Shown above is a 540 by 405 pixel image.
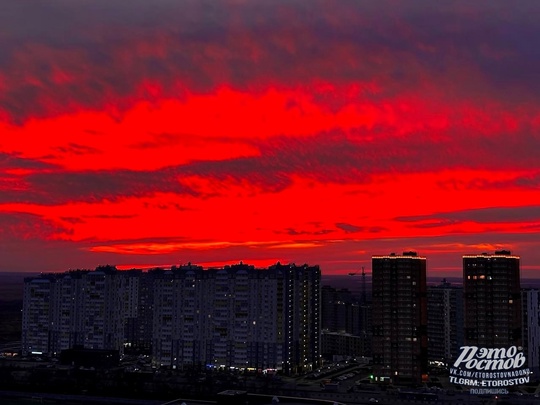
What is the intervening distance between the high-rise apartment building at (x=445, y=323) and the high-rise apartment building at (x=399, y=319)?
59.9 feet

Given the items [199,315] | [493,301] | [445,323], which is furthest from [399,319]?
[199,315]

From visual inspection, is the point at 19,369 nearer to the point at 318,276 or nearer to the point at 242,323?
the point at 242,323

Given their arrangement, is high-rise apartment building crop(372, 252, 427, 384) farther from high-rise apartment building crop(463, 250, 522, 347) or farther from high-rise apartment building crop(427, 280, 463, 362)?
high-rise apartment building crop(427, 280, 463, 362)

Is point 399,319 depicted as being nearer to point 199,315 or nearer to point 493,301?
point 493,301

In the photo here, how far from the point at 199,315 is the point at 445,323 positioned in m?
35.5

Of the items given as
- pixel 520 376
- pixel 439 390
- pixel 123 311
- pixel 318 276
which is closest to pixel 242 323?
pixel 318 276

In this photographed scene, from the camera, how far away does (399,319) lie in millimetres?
96625

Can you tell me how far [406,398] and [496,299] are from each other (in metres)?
18.3

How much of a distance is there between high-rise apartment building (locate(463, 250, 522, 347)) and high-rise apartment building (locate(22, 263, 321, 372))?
23.4 m

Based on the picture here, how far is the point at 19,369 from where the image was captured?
102 meters

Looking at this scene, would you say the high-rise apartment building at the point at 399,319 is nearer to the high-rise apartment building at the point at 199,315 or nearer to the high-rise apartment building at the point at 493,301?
the high-rise apartment building at the point at 493,301

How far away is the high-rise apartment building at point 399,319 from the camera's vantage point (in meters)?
95.8

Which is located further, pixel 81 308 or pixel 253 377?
pixel 81 308

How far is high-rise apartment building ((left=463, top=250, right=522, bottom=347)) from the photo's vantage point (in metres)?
94.4
